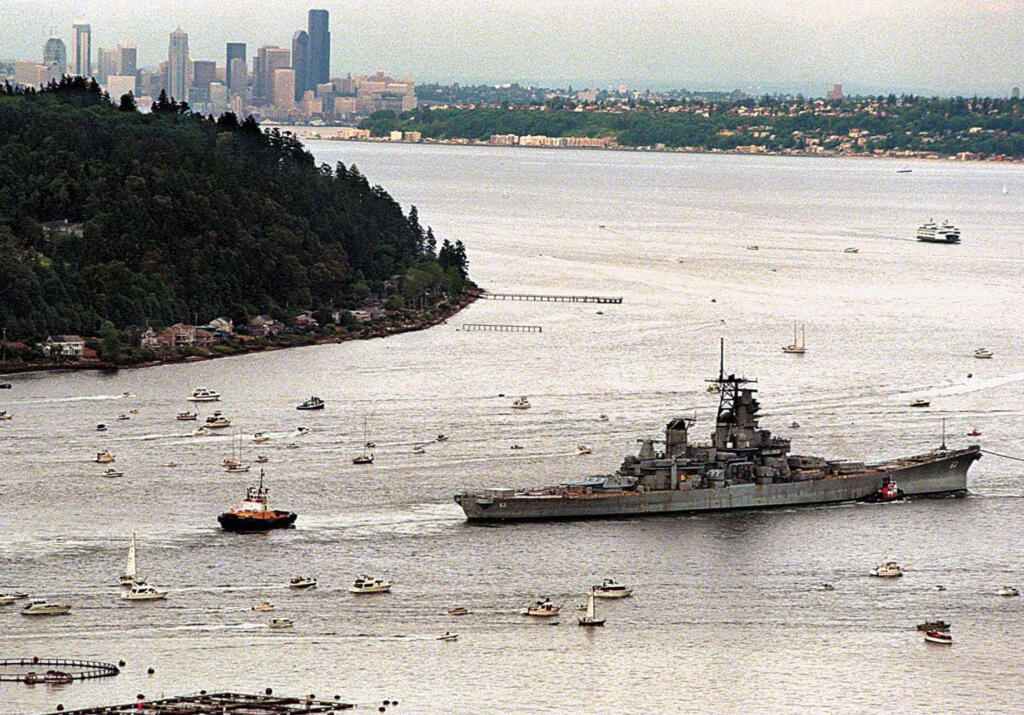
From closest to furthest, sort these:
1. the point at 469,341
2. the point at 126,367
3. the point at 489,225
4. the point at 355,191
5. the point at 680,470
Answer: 1. the point at 680,470
2. the point at 126,367
3. the point at 469,341
4. the point at 355,191
5. the point at 489,225

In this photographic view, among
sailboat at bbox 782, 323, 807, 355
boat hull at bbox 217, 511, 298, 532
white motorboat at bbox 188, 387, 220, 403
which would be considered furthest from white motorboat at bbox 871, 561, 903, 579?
sailboat at bbox 782, 323, 807, 355

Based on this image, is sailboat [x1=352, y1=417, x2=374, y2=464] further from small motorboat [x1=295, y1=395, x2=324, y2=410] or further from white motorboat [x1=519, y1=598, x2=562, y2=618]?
white motorboat [x1=519, y1=598, x2=562, y2=618]

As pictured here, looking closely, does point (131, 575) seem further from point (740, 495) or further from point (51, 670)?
point (740, 495)

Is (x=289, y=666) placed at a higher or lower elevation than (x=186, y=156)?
lower

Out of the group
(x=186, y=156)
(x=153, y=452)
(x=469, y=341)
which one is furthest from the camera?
(x=186, y=156)

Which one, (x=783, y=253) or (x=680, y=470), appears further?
(x=783, y=253)

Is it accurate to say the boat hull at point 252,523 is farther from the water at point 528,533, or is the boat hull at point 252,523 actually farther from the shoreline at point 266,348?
the shoreline at point 266,348

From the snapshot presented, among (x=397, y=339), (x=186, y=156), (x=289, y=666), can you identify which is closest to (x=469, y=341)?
(x=397, y=339)

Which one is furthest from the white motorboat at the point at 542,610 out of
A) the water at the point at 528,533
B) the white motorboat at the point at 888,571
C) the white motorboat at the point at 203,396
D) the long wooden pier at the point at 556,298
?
the long wooden pier at the point at 556,298

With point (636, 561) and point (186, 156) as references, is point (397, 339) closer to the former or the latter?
point (186, 156)
